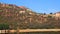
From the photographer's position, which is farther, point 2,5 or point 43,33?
point 2,5

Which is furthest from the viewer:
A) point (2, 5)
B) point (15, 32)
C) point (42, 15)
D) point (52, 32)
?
point (2, 5)

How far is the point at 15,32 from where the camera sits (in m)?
11.0

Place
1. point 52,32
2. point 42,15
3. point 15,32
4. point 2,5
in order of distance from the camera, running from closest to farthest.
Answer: point 15,32, point 52,32, point 42,15, point 2,5

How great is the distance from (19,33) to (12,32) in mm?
412

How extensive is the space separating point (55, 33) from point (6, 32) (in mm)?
3112

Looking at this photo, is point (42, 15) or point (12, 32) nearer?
point (12, 32)

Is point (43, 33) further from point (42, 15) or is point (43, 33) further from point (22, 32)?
point (42, 15)

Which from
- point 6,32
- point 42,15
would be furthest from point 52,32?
point 42,15

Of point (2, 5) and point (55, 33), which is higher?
point (2, 5)

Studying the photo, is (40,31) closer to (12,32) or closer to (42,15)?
(12,32)

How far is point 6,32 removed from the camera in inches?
436

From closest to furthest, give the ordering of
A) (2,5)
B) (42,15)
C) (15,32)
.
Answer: (15,32)
(42,15)
(2,5)

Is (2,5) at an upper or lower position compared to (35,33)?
upper

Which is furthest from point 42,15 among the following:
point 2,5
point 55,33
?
point 55,33
